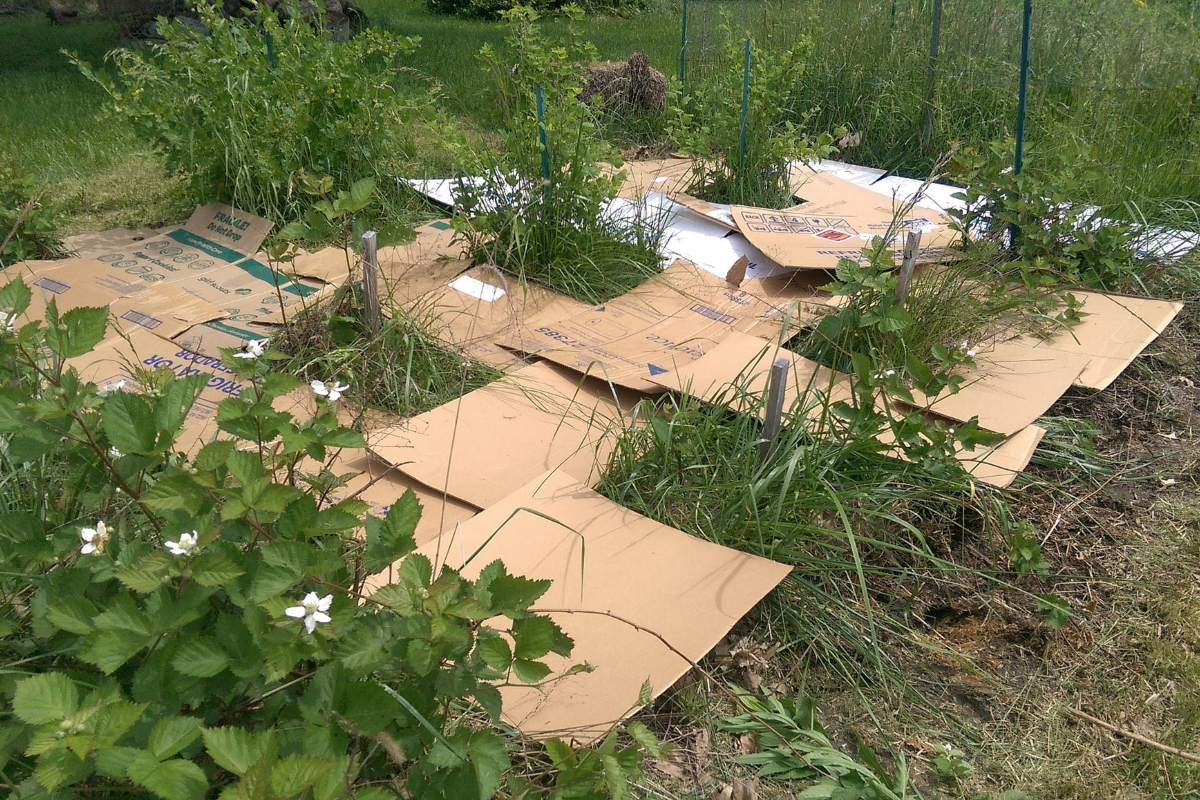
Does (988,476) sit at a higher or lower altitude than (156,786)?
lower

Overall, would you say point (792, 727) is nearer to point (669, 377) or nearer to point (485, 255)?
point (669, 377)

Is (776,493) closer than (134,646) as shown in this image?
No

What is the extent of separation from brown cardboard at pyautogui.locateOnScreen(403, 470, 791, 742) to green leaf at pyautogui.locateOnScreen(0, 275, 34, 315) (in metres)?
0.85

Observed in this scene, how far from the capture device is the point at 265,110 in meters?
3.97

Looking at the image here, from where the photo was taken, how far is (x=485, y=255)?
3.63 meters

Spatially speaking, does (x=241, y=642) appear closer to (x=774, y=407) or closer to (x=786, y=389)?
(x=774, y=407)

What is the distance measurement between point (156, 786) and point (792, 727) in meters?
1.19

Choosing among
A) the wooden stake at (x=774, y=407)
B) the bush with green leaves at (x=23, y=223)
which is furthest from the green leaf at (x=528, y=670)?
the bush with green leaves at (x=23, y=223)

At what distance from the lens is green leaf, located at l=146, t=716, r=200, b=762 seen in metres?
1.09

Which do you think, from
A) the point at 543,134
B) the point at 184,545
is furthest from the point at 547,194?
the point at 184,545

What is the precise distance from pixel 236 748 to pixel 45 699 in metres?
0.25

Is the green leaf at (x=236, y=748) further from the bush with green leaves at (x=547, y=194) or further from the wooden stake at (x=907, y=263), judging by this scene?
the bush with green leaves at (x=547, y=194)

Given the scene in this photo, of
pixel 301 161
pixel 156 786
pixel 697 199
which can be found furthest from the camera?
pixel 697 199

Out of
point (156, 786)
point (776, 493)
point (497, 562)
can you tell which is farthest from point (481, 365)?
point (156, 786)
